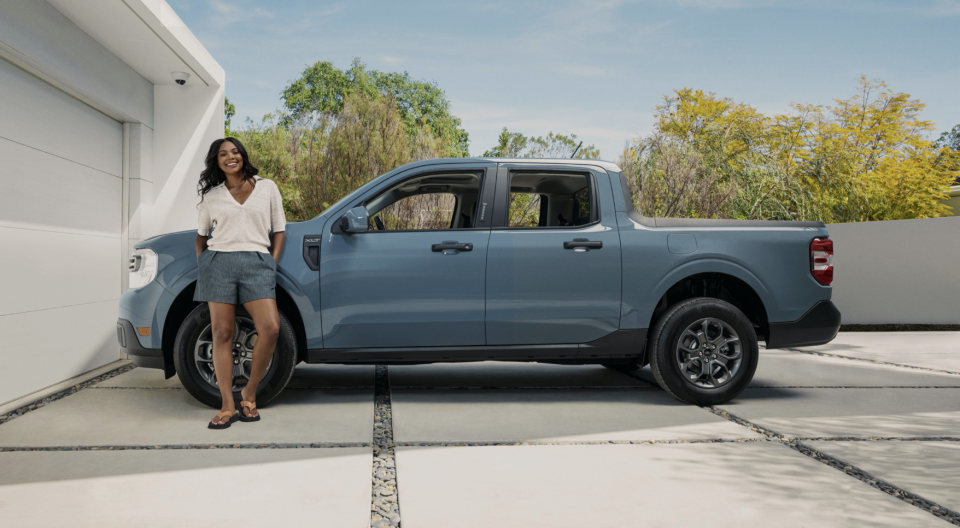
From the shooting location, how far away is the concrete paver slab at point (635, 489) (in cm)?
313

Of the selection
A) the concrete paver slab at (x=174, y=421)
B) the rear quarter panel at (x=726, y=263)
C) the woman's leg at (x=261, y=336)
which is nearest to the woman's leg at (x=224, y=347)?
the woman's leg at (x=261, y=336)

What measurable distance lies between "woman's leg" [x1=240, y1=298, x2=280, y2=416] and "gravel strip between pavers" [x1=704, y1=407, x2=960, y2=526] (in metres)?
3.27

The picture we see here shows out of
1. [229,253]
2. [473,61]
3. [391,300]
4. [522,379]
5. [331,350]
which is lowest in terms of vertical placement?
[522,379]

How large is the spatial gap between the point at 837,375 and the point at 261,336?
18.6 feet

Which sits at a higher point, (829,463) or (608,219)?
(608,219)

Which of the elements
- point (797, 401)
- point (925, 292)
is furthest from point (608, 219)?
point (925, 292)

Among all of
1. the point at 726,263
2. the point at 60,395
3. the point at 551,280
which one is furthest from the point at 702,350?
the point at 60,395

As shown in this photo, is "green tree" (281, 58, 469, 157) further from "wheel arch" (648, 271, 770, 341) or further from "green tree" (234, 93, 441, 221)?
"wheel arch" (648, 271, 770, 341)

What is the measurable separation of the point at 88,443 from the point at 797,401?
5194 millimetres

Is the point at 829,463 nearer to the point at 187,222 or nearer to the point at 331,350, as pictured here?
the point at 331,350

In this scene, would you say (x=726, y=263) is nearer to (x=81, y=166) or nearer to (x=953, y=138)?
(x=81, y=166)

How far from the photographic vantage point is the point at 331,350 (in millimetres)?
5199

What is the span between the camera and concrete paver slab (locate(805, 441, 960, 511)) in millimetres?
3529

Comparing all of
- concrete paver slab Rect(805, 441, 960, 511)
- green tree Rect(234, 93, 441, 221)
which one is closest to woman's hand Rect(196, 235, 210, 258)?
concrete paver slab Rect(805, 441, 960, 511)
